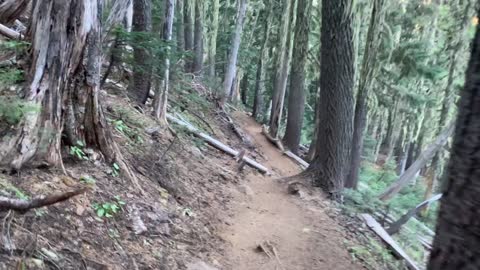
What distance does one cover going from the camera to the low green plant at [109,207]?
14.8 feet

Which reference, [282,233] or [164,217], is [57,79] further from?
[282,233]

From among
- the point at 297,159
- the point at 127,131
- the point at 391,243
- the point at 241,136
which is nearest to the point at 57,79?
the point at 127,131

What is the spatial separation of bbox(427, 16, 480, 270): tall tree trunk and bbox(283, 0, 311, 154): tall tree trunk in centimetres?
1183

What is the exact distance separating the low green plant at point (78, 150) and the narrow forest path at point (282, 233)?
7.54 ft

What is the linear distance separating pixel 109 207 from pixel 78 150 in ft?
2.80

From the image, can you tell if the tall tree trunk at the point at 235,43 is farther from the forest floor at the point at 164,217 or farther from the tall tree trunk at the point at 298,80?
the forest floor at the point at 164,217

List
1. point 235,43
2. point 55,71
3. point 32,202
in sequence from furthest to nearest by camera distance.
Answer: point 235,43
point 55,71
point 32,202

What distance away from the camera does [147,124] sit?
8.38 m

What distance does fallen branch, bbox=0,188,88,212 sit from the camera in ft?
9.81

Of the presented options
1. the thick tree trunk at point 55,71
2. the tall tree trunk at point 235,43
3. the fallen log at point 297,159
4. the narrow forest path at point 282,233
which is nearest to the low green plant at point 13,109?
the thick tree trunk at point 55,71

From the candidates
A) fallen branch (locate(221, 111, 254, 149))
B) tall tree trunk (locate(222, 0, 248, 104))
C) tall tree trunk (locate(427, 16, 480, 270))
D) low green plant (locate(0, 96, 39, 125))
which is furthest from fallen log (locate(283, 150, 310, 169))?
tall tree trunk (locate(427, 16, 480, 270))

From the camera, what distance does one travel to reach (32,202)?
303 cm

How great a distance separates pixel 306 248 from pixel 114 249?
337 centimetres

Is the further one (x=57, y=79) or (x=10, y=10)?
(x=10, y=10)
